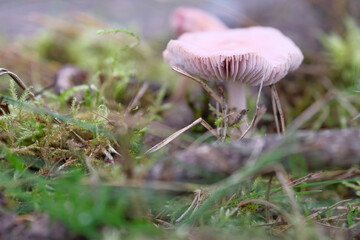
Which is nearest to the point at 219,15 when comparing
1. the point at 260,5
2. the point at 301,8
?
the point at 260,5

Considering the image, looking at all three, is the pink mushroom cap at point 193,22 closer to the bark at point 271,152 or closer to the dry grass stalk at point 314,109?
the dry grass stalk at point 314,109

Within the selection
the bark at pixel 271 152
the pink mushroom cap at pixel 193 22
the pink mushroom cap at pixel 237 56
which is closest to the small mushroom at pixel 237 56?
the pink mushroom cap at pixel 237 56

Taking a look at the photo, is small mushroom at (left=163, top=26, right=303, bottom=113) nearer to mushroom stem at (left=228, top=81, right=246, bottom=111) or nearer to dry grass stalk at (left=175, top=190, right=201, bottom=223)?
mushroom stem at (left=228, top=81, right=246, bottom=111)

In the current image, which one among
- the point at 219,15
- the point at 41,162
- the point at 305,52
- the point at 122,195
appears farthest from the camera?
the point at 219,15

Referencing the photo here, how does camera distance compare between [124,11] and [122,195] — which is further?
[124,11]

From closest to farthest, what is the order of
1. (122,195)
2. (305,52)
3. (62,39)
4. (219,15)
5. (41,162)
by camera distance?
(122,195) < (41,162) < (305,52) < (62,39) < (219,15)

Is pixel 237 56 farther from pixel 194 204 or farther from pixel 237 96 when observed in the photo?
pixel 194 204

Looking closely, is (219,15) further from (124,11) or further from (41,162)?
(41,162)
